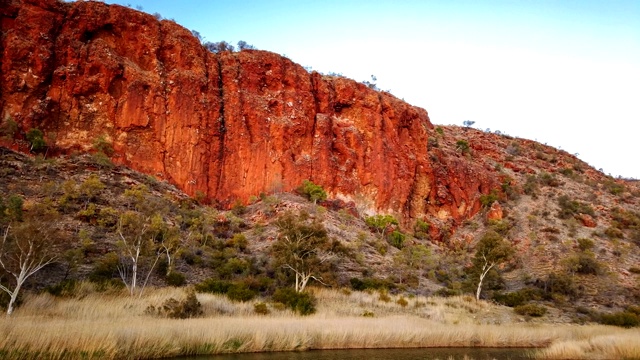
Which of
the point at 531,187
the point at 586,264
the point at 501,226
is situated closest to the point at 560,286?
the point at 586,264

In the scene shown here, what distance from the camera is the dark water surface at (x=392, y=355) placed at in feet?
51.9

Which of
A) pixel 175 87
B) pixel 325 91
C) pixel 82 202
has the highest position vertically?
pixel 325 91

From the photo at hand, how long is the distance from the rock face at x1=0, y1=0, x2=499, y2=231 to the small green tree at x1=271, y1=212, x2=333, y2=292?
70.2ft

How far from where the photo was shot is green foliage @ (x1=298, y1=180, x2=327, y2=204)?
52.1 metres

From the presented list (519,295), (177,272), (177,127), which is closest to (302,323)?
(177,272)

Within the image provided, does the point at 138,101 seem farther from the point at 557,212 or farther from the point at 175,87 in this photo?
the point at 557,212

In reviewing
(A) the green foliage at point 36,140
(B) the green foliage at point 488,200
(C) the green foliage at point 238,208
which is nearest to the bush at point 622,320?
(C) the green foliage at point 238,208

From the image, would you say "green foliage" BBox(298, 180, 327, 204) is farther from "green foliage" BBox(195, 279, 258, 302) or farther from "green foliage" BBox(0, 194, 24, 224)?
"green foliage" BBox(0, 194, 24, 224)

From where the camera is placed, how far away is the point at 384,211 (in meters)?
59.8

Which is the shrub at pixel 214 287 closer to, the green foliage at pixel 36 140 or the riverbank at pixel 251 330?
the riverbank at pixel 251 330

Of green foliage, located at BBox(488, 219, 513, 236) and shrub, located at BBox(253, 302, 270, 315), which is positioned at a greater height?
green foliage, located at BBox(488, 219, 513, 236)

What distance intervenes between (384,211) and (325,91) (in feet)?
61.4

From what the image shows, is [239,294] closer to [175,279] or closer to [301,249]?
[175,279]

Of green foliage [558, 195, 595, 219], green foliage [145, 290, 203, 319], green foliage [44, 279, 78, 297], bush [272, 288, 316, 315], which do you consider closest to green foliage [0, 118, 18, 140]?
green foliage [44, 279, 78, 297]
